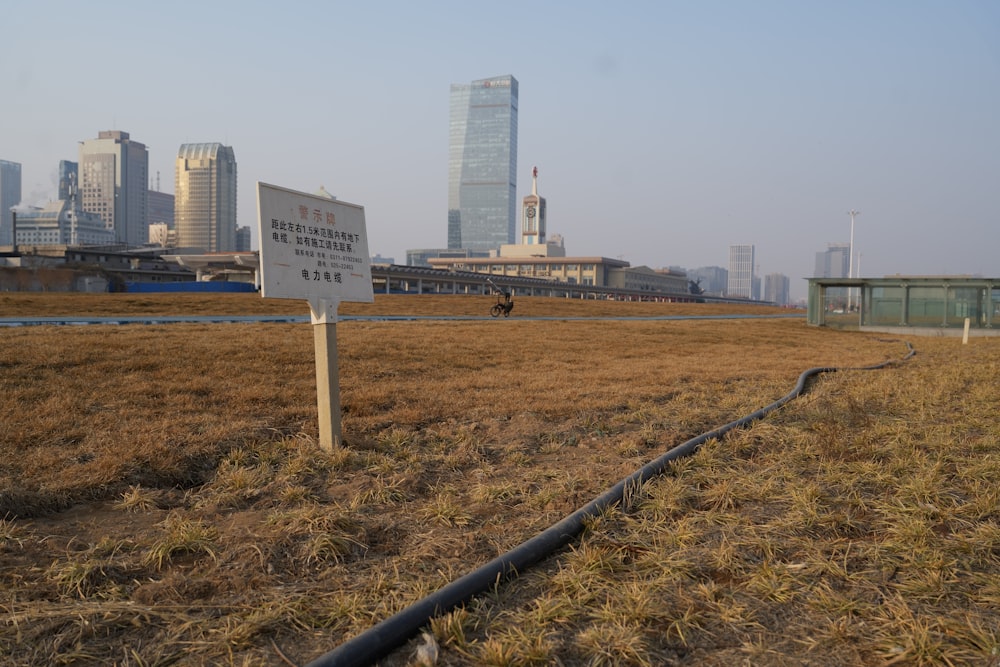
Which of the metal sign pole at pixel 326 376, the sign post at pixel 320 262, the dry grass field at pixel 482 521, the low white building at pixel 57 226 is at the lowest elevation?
the dry grass field at pixel 482 521

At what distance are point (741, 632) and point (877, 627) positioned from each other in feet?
1.90

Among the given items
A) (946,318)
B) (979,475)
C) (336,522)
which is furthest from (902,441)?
(946,318)

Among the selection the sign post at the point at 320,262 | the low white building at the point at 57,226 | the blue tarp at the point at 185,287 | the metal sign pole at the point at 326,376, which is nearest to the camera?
the sign post at the point at 320,262

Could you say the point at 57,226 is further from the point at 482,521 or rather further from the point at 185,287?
the point at 482,521

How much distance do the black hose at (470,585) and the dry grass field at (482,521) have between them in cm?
6

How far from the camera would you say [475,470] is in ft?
17.4

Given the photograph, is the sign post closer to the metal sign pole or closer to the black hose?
the metal sign pole

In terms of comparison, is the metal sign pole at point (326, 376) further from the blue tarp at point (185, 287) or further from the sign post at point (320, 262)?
the blue tarp at point (185, 287)

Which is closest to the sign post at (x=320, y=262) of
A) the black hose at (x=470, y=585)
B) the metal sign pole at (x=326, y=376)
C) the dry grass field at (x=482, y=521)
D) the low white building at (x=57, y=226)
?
the metal sign pole at (x=326, y=376)

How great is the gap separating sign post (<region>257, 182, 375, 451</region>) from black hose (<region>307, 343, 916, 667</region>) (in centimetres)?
251

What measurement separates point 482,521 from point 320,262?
2841 millimetres

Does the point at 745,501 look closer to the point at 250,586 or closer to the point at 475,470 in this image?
the point at 475,470

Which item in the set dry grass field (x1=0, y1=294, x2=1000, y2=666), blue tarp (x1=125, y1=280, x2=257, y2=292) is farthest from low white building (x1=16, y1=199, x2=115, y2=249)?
dry grass field (x1=0, y1=294, x2=1000, y2=666)

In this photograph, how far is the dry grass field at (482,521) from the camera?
276 centimetres
